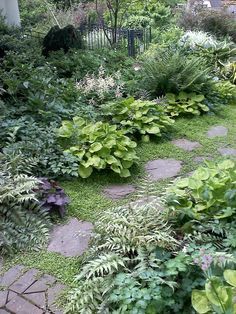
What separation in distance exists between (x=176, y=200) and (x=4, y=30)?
6.08m

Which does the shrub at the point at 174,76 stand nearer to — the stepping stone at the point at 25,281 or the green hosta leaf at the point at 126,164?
the green hosta leaf at the point at 126,164

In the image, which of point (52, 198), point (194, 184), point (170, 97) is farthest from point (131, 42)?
point (194, 184)

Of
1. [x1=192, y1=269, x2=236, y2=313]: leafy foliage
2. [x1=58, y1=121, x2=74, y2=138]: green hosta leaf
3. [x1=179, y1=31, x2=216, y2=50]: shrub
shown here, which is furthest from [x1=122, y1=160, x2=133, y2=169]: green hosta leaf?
[x1=179, y1=31, x2=216, y2=50]: shrub

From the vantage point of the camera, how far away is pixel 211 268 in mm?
1880

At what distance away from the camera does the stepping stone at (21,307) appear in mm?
1957

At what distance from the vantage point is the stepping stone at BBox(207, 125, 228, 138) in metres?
4.28

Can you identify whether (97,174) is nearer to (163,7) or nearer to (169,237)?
(169,237)

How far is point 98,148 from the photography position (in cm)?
328

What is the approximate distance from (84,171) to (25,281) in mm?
1234

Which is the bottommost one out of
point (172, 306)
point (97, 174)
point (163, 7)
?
point (163, 7)

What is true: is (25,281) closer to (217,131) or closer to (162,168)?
(162,168)

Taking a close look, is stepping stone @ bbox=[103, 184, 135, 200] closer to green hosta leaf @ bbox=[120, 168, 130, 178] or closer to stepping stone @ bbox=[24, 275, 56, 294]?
green hosta leaf @ bbox=[120, 168, 130, 178]

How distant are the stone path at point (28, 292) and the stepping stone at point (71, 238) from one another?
0.23m

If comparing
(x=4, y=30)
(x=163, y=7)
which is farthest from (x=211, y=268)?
(x=163, y=7)
